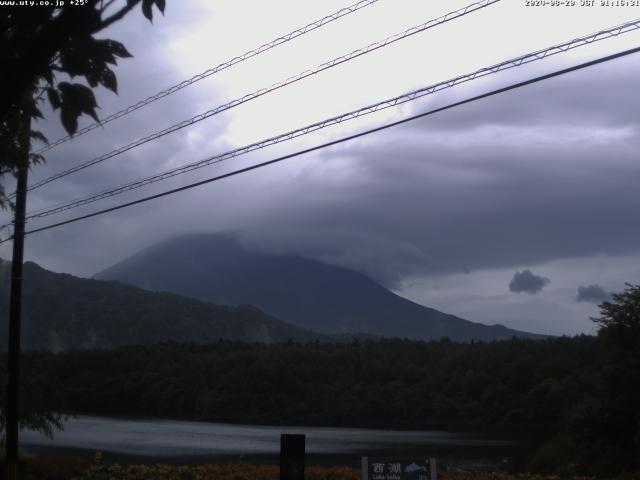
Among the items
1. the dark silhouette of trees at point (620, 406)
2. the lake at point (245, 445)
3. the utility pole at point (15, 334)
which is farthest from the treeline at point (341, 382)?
the utility pole at point (15, 334)

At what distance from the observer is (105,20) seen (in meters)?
4.14

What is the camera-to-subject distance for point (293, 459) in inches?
453

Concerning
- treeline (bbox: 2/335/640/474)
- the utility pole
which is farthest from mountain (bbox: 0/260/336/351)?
the utility pole

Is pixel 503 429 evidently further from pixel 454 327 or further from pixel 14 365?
pixel 454 327

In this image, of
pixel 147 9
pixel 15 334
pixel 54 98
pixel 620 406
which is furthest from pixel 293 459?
pixel 620 406

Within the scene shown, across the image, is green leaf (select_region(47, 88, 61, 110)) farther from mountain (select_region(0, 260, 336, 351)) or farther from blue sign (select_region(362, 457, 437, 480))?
mountain (select_region(0, 260, 336, 351))

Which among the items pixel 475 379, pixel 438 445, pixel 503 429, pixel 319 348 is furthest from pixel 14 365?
pixel 319 348

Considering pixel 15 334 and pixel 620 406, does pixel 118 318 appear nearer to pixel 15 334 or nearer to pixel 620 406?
pixel 15 334

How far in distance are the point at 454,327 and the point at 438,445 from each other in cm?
15353

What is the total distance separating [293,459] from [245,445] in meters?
21.7

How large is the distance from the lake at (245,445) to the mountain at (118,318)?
81592 mm

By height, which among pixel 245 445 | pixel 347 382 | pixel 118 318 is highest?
pixel 118 318

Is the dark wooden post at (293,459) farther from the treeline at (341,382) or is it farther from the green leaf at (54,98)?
the treeline at (341,382)

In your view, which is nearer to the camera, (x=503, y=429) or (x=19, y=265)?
(x=19, y=265)
